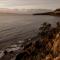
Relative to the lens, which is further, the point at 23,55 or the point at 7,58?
the point at 7,58


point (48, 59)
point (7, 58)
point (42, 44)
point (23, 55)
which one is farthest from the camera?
point (42, 44)

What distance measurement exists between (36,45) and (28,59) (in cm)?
225

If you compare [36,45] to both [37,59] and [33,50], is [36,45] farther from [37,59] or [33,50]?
[37,59]

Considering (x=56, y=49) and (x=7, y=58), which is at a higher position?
(x=56, y=49)

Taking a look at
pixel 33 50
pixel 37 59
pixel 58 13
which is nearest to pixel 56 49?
pixel 37 59

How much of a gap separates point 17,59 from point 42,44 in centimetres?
239

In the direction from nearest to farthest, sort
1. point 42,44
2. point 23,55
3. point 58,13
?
point 23,55
point 42,44
point 58,13

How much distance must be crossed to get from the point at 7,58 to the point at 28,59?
1.60 meters

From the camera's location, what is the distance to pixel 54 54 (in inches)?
275

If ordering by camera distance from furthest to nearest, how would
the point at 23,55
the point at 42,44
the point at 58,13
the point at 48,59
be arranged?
the point at 58,13 → the point at 42,44 → the point at 23,55 → the point at 48,59

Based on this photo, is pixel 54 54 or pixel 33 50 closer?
pixel 54 54

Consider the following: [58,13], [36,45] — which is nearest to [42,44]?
[36,45]

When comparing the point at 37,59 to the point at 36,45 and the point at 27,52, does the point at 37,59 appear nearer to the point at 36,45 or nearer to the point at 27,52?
the point at 27,52

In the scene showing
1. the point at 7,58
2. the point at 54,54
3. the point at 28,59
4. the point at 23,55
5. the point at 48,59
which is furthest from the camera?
the point at 7,58
